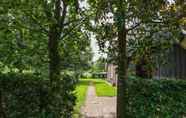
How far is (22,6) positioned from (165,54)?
3944mm

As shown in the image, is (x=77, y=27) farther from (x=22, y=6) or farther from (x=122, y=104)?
(x=122, y=104)

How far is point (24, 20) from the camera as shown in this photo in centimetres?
911

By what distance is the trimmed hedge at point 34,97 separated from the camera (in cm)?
848

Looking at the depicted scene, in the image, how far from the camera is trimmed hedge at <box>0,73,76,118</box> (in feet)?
27.8

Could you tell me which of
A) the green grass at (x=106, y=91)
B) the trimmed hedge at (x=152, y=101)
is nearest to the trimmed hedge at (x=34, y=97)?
the trimmed hedge at (x=152, y=101)

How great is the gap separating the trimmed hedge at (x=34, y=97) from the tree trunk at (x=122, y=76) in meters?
1.19

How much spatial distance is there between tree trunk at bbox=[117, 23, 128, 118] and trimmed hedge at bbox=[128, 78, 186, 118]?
5.6 inches

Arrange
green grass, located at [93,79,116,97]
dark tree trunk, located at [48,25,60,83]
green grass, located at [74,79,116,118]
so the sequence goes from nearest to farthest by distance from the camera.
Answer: dark tree trunk, located at [48,25,60,83] < green grass, located at [74,79,116,118] < green grass, located at [93,79,116,97]

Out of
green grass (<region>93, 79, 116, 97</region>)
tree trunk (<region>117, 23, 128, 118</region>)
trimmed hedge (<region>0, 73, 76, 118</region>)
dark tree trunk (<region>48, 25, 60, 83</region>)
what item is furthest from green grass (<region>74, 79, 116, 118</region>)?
tree trunk (<region>117, 23, 128, 118</region>)

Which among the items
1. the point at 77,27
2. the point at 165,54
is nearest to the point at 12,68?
the point at 77,27

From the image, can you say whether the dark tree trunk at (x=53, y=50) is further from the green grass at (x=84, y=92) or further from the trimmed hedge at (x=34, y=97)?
the green grass at (x=84, y=92)

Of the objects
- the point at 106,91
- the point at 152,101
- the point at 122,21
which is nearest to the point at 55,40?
the point at 122,21

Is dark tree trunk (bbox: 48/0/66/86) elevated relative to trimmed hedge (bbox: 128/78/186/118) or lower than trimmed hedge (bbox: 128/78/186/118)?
elevated

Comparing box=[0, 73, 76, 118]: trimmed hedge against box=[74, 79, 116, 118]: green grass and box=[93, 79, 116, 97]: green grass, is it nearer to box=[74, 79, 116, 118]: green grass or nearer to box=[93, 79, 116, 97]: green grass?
box=[74, 79, 116, 118]: green grass
